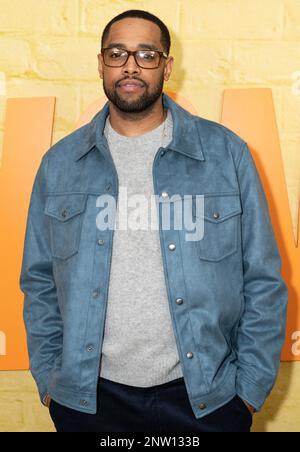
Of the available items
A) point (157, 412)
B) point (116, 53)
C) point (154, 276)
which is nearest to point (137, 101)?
point (116, 53)

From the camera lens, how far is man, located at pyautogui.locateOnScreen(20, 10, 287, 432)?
60.4 inches

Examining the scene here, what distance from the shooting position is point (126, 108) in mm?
1650

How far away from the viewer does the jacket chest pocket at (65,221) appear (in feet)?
5.37

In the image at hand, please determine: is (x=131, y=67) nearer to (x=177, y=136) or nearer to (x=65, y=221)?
(x=177, y=136)

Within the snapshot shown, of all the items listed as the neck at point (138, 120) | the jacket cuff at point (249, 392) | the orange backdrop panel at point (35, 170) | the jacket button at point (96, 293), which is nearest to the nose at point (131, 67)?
the neck at point (138, 120)

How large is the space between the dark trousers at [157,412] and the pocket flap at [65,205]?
1.58 ft

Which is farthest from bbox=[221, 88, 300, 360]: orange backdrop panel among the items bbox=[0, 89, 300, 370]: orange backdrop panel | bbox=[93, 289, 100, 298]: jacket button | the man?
bbox=[93, 289, 100, 298]: jacket button

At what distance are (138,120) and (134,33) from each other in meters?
0.24

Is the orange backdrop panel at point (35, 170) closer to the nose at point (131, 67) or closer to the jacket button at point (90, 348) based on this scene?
the nose at point (131, 67)

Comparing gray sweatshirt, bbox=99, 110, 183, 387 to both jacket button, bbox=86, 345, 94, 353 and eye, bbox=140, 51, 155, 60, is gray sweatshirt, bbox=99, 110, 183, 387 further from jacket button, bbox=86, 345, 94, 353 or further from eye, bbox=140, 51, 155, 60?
eye, bbox=140, 51, 155, 60

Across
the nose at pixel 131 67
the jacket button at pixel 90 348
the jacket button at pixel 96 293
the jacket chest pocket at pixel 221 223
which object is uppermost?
the nose at pixel 131 67
